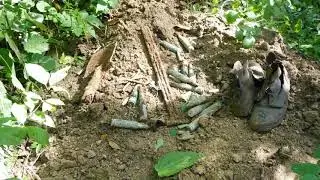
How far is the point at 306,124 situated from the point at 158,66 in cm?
95

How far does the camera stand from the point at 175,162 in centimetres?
225

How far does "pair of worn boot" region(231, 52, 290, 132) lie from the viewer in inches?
99.4

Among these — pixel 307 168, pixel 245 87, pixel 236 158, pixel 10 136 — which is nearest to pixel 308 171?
pixel 307 168


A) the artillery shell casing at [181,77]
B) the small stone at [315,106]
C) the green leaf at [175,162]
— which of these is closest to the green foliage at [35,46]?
the artillery shell casing at [181,77]

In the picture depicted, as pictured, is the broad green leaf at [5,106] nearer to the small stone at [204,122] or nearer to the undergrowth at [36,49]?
the undergrowth at [36,49]

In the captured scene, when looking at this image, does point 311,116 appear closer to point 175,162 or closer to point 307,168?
point 307,168

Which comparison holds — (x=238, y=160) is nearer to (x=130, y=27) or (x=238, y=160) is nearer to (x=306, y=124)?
(x=306, y=124)

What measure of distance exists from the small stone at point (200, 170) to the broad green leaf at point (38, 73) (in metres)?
1.01

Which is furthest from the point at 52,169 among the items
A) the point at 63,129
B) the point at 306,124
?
the point at 306,124

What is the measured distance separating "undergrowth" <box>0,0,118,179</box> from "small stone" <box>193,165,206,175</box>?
83 cm

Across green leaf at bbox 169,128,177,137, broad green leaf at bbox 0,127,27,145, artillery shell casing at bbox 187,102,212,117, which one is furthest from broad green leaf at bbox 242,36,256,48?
broad green leaf at bbox 0,127,27,145

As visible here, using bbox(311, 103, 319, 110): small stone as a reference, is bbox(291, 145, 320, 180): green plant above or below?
above

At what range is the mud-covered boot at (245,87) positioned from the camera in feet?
8.44

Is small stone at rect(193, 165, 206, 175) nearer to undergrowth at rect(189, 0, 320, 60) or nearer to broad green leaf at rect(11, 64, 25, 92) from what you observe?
undergrowth at rect(189, 0, 320, 60)
